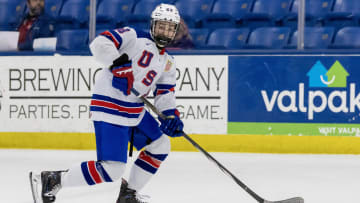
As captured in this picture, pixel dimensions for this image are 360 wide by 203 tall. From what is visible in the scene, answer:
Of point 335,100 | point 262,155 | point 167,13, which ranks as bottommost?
point 262,155

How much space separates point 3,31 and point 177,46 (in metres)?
1.74

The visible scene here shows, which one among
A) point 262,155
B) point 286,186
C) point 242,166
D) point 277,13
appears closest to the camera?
point 286,186

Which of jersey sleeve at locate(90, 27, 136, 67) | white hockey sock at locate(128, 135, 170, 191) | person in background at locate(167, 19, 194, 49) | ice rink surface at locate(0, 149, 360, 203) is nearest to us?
jersey sleeve at locate(90, 27, 136, 67)

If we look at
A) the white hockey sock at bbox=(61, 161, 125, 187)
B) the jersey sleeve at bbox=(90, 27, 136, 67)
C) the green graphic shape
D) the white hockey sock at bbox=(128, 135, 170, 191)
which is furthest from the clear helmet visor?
the green graphic shape

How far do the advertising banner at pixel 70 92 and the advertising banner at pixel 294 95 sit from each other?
166mm

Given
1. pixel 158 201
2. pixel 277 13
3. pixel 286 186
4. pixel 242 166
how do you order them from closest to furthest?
pixel 158 201
pixel 286 186
pixel 242 166
pixel 277 13

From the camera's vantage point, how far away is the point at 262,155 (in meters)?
5.52

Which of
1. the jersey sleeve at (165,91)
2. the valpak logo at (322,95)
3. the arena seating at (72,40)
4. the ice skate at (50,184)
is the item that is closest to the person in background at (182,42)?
the arena seating at (72,40)

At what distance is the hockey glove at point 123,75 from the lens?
3035 mm

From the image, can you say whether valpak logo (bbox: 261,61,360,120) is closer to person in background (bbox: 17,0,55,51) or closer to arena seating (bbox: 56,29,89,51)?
arena seating (bbox: 56,29,89,51)

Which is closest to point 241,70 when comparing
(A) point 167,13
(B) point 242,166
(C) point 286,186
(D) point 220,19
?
(D) point 220,19

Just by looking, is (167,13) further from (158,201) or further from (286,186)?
(286,186)

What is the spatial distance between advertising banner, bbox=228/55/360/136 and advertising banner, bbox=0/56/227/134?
166 millimetres

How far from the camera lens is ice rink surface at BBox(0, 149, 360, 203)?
11.9 feet
